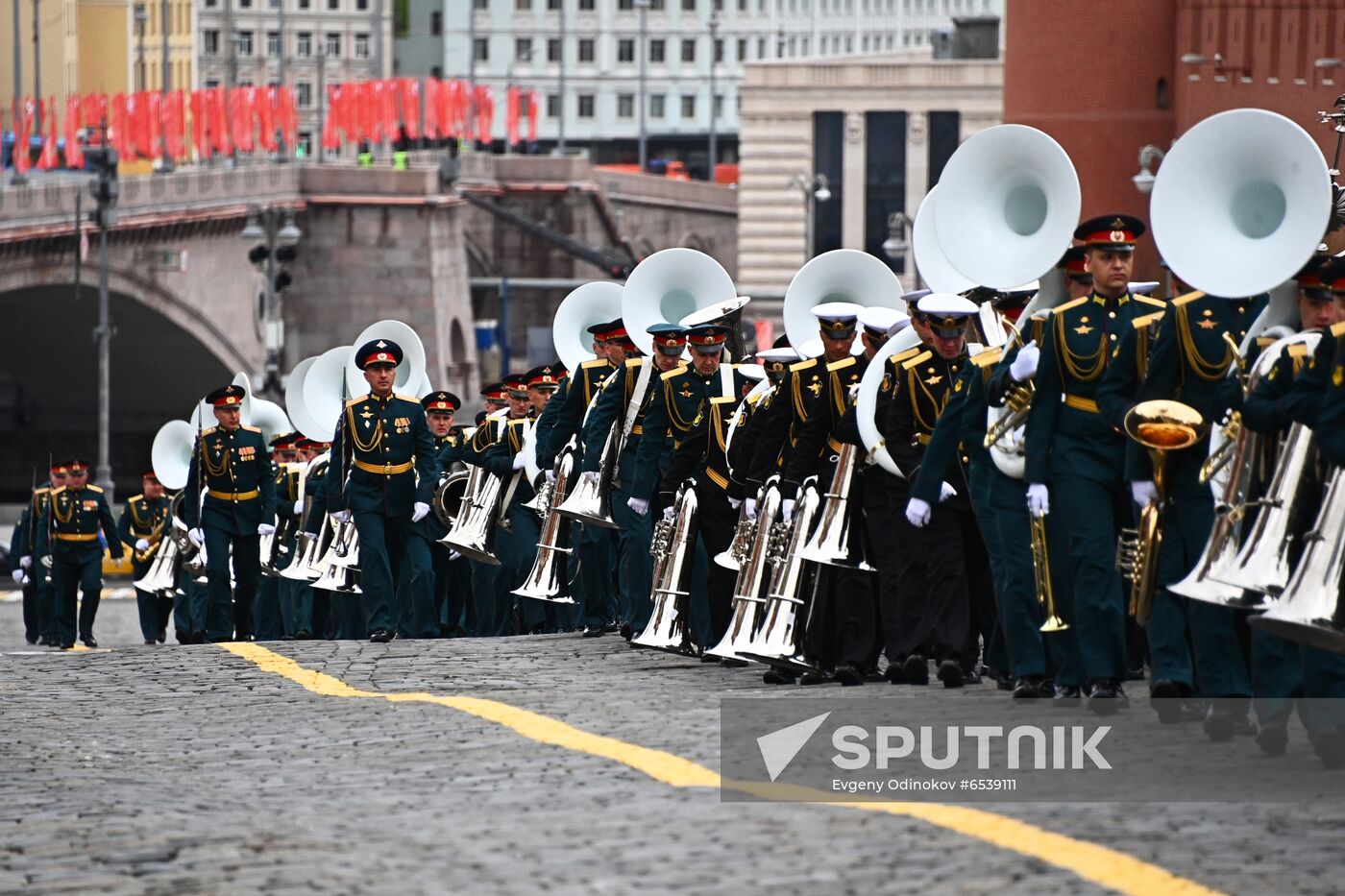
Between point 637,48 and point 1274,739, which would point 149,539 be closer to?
point 1274,739

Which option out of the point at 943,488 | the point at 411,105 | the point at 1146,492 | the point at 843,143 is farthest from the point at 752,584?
the point at 843,143

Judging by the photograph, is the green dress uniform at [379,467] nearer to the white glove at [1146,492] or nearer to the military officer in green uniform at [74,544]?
the white glove at [1146,492]

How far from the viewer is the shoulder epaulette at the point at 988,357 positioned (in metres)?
12.4

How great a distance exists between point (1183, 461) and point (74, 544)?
18.2 meters

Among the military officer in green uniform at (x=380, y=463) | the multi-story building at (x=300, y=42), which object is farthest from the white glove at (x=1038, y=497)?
the multi-story building at (x=300, y=42)

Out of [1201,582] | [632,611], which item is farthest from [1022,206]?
[632,611]

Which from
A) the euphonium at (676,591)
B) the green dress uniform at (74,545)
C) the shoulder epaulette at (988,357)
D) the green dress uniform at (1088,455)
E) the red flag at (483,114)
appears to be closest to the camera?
the green dress uniform at (1088,455)

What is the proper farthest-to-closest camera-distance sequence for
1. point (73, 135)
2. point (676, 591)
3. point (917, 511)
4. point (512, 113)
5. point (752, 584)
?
point (512, 113) < point (73, 135) < point (676, 591) < point (752, 584) < point (917, 511)

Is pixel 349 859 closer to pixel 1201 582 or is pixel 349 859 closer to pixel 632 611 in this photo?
pixel 1201 582

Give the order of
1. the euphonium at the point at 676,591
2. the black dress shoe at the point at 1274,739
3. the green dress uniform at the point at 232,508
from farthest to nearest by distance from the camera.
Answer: the green dress uniform at the point at 232,508, the euphonium at the point at 676,591, the black dress shoe at the point at 1274,739

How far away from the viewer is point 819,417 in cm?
1359

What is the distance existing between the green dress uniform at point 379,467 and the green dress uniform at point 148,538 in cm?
826

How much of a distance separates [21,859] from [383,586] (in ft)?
31.8

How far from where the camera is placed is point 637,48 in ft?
447
